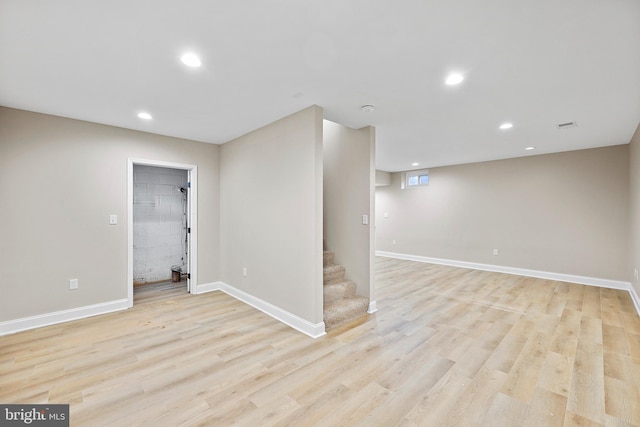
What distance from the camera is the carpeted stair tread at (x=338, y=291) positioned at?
3510mm

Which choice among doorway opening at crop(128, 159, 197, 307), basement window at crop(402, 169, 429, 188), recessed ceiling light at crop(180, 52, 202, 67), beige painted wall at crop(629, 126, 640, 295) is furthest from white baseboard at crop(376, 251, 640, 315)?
recessed ceiling light at crop(180, 52, 202, 67)

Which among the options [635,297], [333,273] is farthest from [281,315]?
[635,297]

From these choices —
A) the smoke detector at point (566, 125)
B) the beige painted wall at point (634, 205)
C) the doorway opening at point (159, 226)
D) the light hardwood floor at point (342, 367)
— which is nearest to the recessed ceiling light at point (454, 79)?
the smoke detector at point (566, 125)

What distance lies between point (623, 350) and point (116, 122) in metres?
6.30

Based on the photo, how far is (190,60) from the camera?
2088 millimetres

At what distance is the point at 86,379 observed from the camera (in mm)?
2180

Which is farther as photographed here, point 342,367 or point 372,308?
point 372,308

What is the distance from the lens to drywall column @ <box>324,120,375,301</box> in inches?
143

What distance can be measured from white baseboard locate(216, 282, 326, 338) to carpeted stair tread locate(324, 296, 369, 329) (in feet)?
0.53

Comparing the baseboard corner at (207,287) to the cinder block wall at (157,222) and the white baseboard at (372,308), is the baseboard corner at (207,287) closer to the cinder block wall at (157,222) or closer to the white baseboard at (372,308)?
the cinder block wall at (157,222)

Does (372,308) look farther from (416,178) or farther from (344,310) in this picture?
(416,178)

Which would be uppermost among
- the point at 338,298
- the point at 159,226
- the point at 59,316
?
the point at 159,226

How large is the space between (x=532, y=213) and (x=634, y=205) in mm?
1535

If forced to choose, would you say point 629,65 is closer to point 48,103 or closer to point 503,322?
point 503,322
